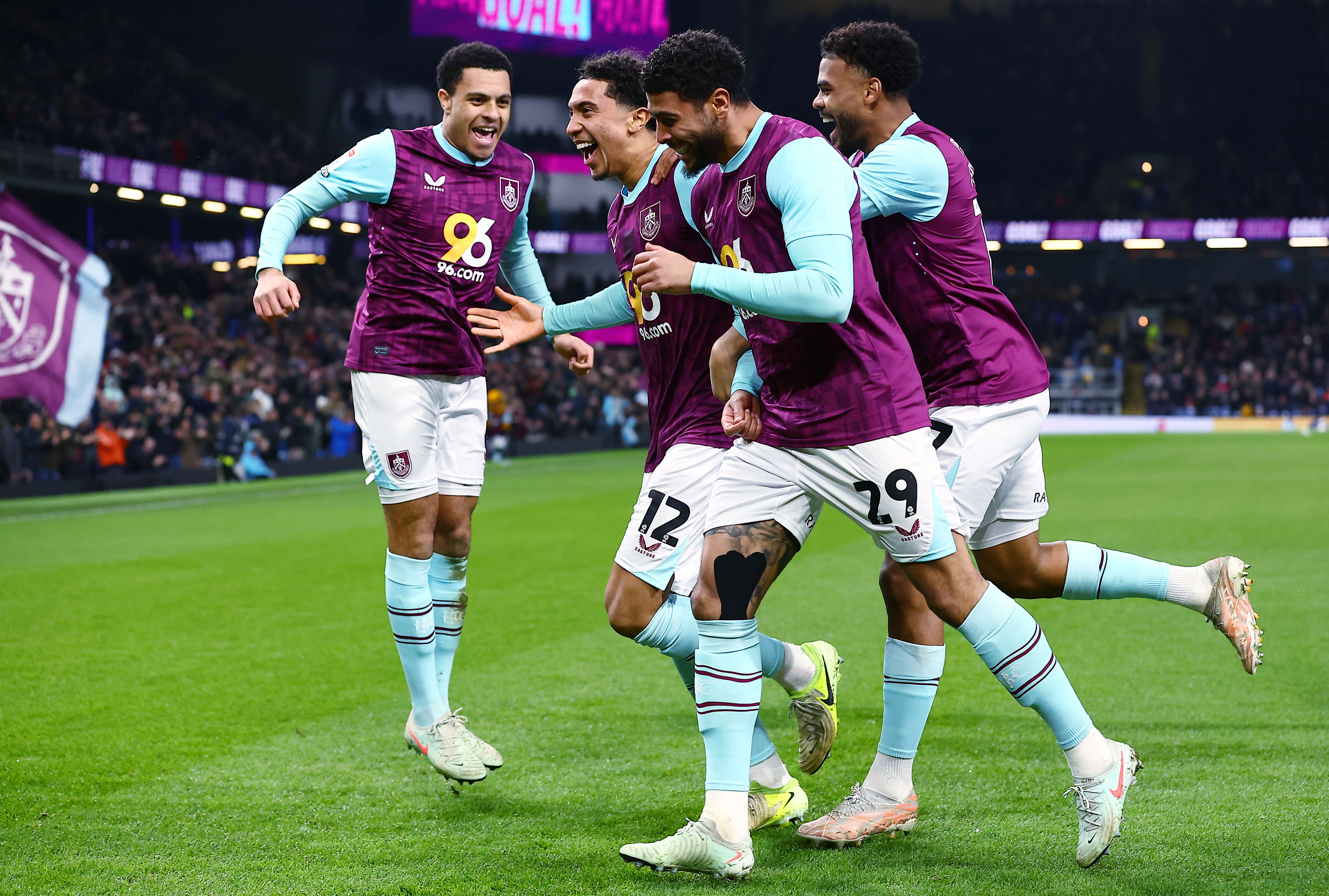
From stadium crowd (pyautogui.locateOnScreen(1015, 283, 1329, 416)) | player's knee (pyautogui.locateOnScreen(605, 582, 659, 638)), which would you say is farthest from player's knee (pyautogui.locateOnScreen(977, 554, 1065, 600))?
stadium crowd (pyautogui.locateOnScreen(1015, 283, 1329, 416))

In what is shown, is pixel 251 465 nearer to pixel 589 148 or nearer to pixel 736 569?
pixel 589 148

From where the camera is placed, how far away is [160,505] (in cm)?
1572

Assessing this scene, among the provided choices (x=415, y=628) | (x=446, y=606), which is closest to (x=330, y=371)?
(x=446, y=606)

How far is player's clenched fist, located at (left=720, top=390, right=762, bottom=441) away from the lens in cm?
325

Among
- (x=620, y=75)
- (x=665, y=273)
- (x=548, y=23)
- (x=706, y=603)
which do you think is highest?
(x=548, y=23)

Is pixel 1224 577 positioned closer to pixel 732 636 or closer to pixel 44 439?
pixel 732 636

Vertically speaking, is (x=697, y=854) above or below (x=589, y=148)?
below

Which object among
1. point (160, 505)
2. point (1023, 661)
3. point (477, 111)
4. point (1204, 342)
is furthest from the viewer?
point (1204, 342)

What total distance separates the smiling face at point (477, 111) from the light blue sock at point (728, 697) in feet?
7.29

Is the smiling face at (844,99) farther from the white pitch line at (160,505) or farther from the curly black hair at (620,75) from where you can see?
the white pitch line at (160,505)

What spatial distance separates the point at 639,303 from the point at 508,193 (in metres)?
0.99

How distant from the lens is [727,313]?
12.9 ft

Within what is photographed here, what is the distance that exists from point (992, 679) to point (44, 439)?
54.0 feet

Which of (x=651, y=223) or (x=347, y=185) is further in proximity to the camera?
(x=347, y=185)
